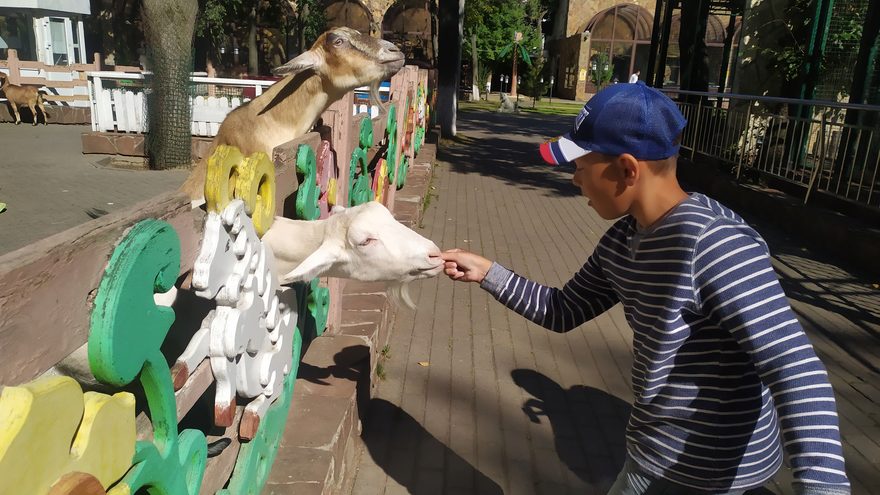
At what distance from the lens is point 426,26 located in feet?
94.1

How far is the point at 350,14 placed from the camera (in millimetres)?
29859

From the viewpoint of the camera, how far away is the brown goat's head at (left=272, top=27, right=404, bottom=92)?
4.11m

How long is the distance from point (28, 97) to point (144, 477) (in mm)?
18458

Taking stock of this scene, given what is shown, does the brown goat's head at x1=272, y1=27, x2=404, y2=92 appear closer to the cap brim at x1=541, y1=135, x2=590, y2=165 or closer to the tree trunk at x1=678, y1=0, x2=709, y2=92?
the cap brim at x1=541, y1=135, x2=590, y2=165

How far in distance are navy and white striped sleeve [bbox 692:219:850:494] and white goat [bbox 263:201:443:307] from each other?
947 millimetres

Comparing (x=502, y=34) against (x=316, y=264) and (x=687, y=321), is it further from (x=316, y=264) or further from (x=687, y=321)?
(x=687, y=321)

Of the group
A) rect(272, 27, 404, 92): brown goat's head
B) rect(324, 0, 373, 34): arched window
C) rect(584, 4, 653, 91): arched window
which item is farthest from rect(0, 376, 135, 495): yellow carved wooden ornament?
rect(584, 4, 653, 91): arched window

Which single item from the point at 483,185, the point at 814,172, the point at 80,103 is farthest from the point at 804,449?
the point at 80,103

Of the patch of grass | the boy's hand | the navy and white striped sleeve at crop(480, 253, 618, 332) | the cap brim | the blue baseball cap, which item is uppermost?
the blue baseball cap

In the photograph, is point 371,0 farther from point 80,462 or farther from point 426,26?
point 80,462

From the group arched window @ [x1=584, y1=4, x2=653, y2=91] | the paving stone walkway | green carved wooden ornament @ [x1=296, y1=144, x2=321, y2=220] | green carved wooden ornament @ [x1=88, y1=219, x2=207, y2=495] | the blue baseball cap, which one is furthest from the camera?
arched window @ [x1=584, y1=4, x2=653, y2=91]

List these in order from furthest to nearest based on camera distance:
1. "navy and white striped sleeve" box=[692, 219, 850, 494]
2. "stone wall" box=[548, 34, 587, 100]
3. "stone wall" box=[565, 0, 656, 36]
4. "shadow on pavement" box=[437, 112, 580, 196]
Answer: "stone wall" box=[565, 0, 656, 36] < "stone wall" box=[548, 34, 587, 100] < "shadow on pavement" box=[437, 112, 580, 196] < "navy and white striped sleeve" box=[692, 219, 850, 494]

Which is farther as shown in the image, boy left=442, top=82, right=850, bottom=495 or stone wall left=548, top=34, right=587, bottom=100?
stone wall left=548, top=34, right=587, bottom=100

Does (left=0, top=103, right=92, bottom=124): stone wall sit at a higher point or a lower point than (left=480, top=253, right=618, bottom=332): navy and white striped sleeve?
lower
